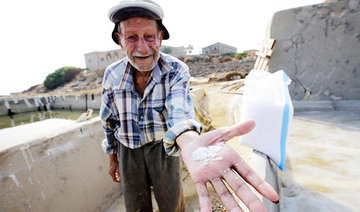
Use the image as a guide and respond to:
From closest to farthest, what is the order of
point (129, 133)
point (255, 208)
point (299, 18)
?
point (255, 208) < point (129, 133) < point (299, 18)

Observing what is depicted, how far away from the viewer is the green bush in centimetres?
3241

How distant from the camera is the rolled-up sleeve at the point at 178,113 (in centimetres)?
104

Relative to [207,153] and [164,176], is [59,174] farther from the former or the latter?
[207,153]

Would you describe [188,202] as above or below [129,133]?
below

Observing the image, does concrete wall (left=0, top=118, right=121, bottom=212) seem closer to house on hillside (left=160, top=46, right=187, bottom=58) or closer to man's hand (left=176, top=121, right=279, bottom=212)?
man's hand (left=176, top=121, right=279, bottom=212)

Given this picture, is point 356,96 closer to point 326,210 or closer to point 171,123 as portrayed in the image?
point 326,210

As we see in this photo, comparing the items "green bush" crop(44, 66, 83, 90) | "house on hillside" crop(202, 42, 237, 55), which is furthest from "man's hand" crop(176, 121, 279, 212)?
"house on hillside" crop(202, 42, 237, 55)

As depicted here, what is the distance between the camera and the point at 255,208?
26.8 inches

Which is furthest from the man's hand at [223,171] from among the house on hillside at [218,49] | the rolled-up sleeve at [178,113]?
the house on hillside at [218,49]

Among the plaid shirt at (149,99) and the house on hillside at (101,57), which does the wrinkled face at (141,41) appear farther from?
the house on hillside at (101,57)

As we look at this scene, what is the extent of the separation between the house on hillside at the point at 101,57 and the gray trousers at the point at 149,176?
3737cm

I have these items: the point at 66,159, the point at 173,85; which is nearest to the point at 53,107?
the point at 66,159

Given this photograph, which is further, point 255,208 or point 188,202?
point 188,202

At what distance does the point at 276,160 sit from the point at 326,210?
0.40 meters
